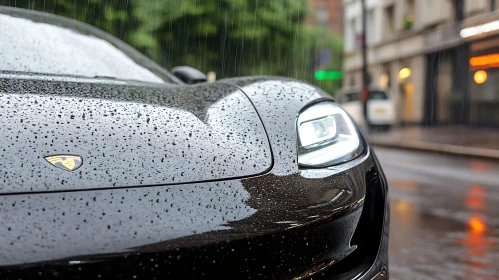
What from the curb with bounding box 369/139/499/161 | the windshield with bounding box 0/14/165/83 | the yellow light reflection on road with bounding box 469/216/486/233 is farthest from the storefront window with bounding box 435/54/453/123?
the windshield with bounding box 0/14/165/83

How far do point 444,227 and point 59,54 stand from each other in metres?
2.99

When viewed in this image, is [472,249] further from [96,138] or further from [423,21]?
[423,21]

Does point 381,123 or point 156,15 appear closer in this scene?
point 156,15

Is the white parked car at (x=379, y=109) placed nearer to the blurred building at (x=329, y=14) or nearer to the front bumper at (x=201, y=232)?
the front bumper at (x=201, y=232)

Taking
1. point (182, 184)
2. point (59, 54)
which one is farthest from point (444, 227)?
point (182, 184)

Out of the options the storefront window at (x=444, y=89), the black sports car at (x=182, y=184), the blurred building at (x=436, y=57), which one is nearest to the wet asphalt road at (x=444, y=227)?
the black sports car at (x=182, y=184)

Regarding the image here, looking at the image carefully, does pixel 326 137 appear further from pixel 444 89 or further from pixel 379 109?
pixel 444 89

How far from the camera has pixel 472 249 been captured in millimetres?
3512

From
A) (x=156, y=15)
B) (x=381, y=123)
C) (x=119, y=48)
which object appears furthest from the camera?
(x=381, y=123)

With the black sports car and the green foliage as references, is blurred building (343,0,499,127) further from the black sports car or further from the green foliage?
the black sports car

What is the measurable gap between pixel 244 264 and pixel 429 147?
43.1 feet

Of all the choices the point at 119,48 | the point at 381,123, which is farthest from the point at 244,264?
the point at 381,123

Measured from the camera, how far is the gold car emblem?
1.34 meters

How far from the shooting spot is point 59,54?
2.40 metres
